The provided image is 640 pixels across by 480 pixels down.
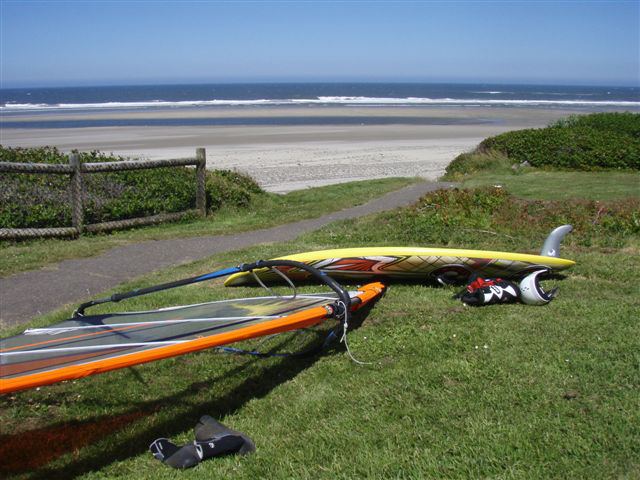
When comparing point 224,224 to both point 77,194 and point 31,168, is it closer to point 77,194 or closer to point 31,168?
point 77,194

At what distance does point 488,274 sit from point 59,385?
448 cm

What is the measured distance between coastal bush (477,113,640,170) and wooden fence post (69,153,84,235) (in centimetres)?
1200

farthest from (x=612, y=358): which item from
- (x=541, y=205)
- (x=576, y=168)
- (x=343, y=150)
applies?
(x=343, y=150)

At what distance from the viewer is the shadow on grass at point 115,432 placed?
13.6ft

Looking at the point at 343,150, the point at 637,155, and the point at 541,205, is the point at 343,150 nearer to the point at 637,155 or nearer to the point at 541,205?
the point at 637,155

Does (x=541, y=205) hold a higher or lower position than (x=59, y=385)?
higher

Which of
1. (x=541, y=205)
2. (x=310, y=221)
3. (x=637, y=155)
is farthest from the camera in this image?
(x=637, y=155)

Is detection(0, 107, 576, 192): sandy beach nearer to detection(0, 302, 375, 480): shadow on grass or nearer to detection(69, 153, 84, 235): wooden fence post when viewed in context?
detection(69, 153, 84, 235): wooden fence post

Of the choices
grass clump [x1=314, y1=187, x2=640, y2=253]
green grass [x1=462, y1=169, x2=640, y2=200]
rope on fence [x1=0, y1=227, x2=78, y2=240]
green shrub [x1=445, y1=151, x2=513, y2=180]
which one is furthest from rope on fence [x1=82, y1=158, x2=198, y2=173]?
green shrub [x1=445, y1=151, x2=513, y2=180]

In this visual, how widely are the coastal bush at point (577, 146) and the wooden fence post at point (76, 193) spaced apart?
12.0 meters

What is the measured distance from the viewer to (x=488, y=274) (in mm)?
7332

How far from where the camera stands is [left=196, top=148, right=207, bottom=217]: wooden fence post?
12969 millimetres

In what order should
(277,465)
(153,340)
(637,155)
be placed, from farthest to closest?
(637,155) < (153,340) < (277,465)

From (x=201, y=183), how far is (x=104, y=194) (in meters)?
1.90
